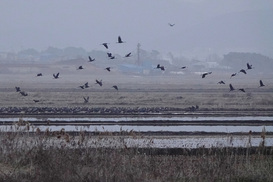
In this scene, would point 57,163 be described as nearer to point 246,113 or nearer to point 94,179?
point 94,179

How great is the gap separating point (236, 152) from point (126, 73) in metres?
83.0

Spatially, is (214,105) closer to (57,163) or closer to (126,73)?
(57,163)

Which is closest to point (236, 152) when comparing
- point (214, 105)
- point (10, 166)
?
point (10, 166)

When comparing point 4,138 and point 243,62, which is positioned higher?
point 243,62

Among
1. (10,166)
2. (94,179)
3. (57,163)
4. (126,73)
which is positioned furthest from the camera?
(126,73)

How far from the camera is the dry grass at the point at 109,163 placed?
1052 cm

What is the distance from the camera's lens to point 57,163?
35.9 ft

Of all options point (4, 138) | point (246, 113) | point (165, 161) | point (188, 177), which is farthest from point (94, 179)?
point (246, 113)

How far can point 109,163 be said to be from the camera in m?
10.9

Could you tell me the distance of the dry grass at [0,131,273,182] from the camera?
10.5m

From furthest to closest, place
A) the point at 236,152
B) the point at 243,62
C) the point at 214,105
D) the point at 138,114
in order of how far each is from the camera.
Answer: the point at 243,62 < the point at 214,105 < the point at 138,114 < the point at 236,152

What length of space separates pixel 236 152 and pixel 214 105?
67.4ft

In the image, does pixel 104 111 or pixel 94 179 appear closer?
pixel 94 179

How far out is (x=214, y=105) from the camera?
108 feet
